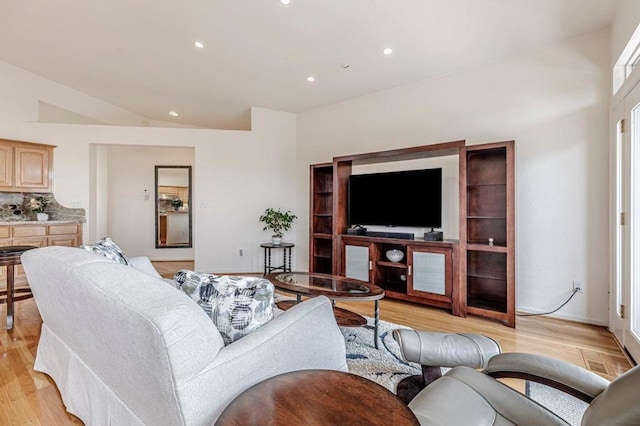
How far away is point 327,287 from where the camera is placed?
263 centimetres

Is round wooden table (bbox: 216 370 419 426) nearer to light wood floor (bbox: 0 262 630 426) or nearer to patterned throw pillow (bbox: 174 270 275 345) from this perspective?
patterned throw pillow (bbox: 174 270 275 345)

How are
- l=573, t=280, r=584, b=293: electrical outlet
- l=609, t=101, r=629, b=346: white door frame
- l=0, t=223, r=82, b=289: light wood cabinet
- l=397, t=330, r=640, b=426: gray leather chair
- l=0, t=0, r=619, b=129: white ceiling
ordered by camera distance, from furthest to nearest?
l=0, t=223, r=82, b=289: light wood cabinet → l=573, t=280, r=584, b=293: electrical outlet → l=0, t=0, r=619, b=129: white ceiling → l=609, t=101, r=629, b=346: white door frame → l=397, t=330, r=640, b=426: gray leather chair

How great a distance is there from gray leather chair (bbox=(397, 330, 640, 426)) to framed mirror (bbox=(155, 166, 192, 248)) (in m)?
6.92

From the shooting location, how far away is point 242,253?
5.57 m

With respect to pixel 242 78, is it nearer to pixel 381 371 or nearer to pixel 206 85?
pixel 206 85

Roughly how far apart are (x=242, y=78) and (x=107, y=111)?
3.50m

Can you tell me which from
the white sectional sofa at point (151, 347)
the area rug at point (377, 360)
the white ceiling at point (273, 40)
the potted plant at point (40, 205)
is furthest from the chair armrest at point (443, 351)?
the potted plant at point (40, 205)

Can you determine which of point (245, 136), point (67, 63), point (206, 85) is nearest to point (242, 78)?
point (206, 85)

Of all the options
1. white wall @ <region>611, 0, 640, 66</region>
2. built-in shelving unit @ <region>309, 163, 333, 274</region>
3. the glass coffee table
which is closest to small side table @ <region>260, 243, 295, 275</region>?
built-in shelving unit @ <region>309, 163, 333, 274</region>

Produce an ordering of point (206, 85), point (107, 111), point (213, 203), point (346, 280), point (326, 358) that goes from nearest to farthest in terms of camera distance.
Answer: point (326, 358) → point (346, 280) → point (206, 85) → point (213, 203) → point (107, 111)

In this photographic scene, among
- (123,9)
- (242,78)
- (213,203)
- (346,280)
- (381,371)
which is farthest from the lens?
(213,203)

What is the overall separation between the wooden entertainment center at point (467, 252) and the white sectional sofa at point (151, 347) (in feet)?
7.47

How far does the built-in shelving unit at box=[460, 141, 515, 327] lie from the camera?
3033mm

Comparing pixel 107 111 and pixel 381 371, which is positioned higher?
pixel 107 111
